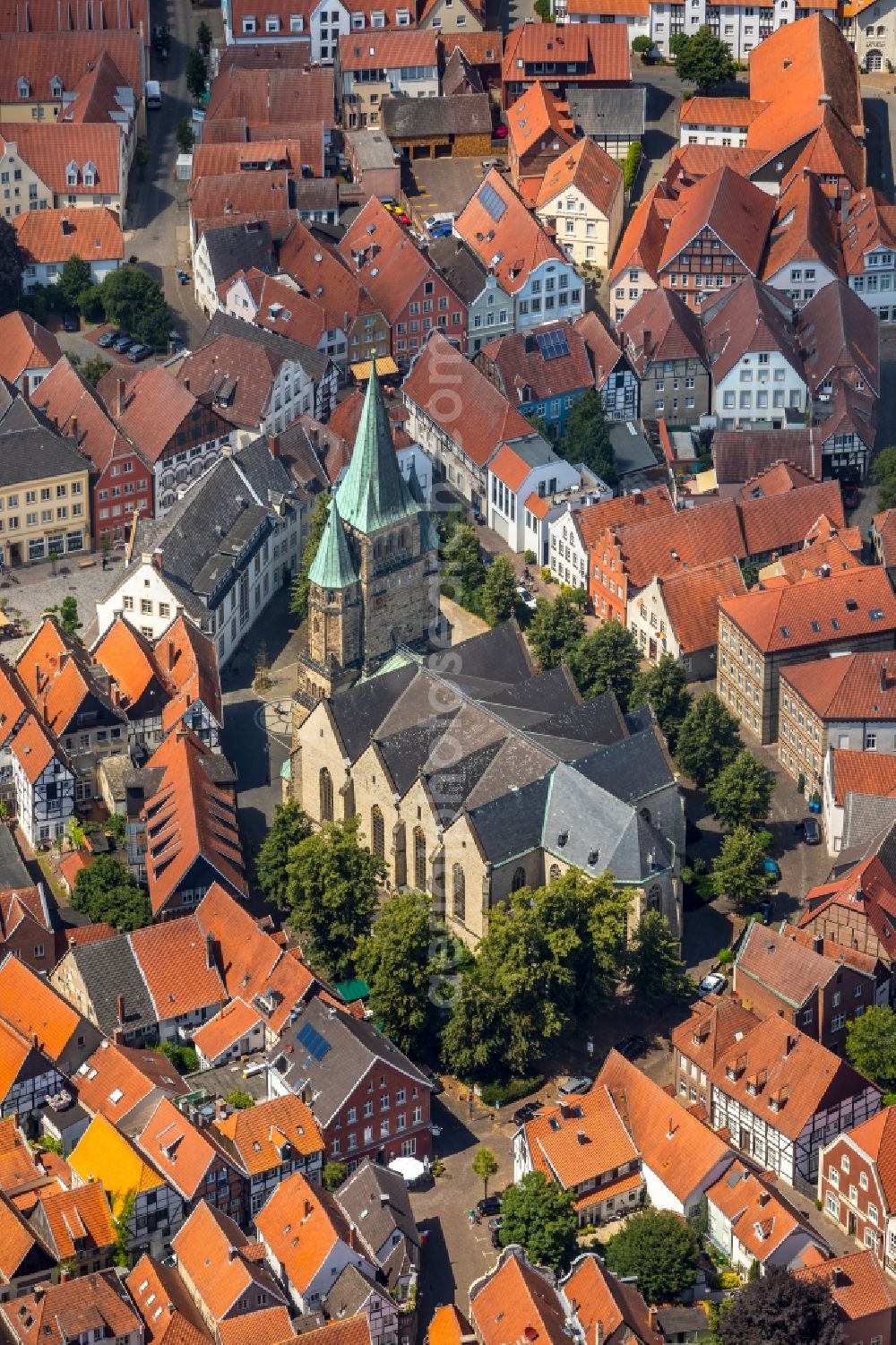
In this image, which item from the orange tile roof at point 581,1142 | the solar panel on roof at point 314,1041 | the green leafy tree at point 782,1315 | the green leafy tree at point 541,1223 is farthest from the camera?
the solar panel on roof at point 314,1041

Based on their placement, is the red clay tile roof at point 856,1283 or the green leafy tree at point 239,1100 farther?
the green leafy tree at point 239,1100

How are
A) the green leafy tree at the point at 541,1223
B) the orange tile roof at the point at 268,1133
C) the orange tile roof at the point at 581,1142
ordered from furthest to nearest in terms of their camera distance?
the orange tile roof at the point at 581,1142
the orange tile roof at the point at 268,1133
the green leafy tree at the point at 541,1223

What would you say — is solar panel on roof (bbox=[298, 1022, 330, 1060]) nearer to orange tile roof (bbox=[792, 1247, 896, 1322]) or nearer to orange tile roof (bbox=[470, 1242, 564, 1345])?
orange tile roof (bbox=[470, 1242, 564, 1345])

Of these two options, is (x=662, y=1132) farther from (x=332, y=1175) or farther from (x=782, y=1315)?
(x=332, y=1175)

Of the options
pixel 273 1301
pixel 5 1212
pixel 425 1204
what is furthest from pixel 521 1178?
pixel 5 1212

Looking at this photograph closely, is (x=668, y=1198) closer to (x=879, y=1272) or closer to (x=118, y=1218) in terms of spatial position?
(x=879, y=1272)

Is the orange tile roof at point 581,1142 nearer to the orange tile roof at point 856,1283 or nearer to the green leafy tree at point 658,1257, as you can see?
the green leafy tree at point 658,1257

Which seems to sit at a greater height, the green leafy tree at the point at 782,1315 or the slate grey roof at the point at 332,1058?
the slate grey roof at the point at 332,1058

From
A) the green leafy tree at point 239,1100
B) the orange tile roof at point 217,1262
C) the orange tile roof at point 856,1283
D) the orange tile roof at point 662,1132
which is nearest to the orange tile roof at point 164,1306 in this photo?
the orange tile roof at point 217,1262
